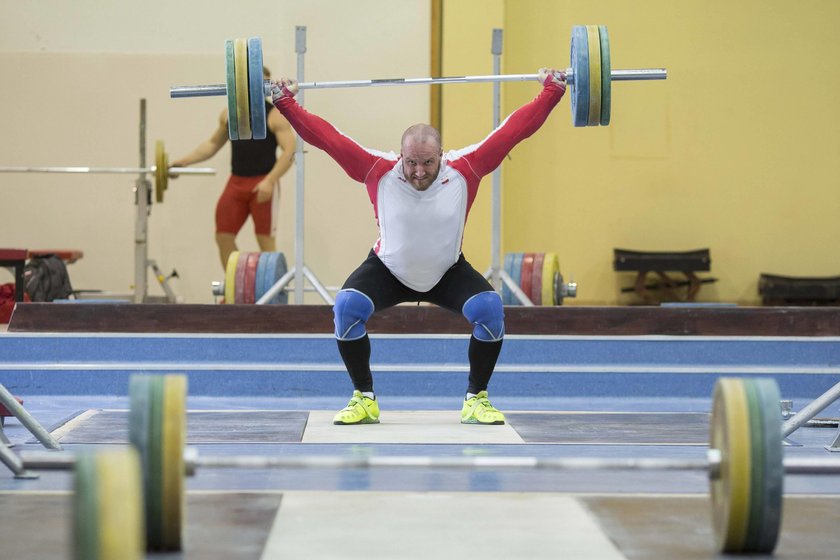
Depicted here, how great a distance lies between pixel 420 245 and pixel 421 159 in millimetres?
320

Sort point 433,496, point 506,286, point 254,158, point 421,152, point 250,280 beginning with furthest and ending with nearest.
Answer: point 254,158 < point 506,286 < point 250,280 < point 421,152 < point 433,496

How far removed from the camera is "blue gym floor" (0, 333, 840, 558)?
2.30 meters

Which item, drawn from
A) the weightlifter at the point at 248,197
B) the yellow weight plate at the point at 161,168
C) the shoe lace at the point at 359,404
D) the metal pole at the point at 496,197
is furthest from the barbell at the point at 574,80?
the weightlifter at the point at 248,197

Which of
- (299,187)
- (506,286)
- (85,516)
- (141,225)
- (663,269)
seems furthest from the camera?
(663,269)

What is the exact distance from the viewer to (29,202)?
8.49 m

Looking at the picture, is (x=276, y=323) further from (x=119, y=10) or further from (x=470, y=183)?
(x=119, y=10)

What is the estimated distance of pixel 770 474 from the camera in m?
2.10

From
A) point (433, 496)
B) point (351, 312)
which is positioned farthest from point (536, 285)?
point (433, 496)

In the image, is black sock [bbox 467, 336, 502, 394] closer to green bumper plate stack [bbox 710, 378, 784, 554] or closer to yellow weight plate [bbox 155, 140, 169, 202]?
green bumper plate stack [bbox 710, 378, 784, 554]

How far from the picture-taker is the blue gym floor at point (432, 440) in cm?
230

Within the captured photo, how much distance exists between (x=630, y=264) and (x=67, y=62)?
4.37 metres

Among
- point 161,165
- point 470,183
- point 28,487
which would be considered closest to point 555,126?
point 161,165

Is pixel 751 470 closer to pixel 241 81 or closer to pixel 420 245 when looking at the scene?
pixel 420 245

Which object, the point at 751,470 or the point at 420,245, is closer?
the point at 751,470
